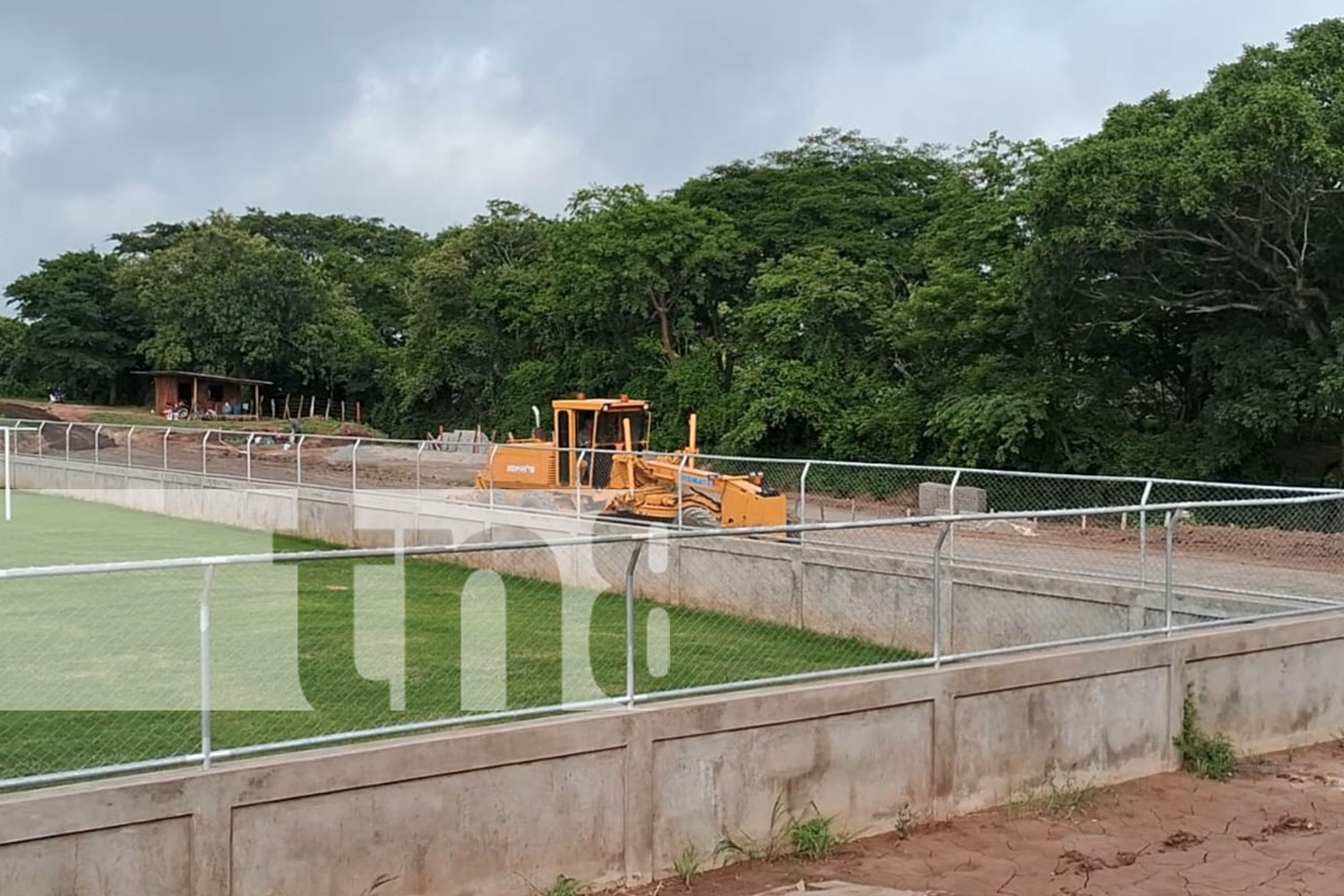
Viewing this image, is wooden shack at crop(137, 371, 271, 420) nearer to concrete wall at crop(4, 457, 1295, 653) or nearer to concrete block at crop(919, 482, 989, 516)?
concrete wall at crop(4, 457, 1295, 653)

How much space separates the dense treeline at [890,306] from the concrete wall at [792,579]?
38.3 feet

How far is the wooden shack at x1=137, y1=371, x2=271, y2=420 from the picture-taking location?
64125mm

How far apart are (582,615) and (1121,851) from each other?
9.14 m

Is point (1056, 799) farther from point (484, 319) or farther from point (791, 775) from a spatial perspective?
point (484, 319)

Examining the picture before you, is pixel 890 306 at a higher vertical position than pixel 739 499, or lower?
higher

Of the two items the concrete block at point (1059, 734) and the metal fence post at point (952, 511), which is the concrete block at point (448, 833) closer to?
the concrete block at point (1059, 734)

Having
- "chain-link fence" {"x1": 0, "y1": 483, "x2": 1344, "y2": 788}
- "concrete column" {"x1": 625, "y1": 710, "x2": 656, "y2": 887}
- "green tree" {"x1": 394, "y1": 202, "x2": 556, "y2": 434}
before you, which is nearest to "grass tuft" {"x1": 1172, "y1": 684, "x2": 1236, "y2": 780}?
"chain-link fence" {"x1": 0, "y1": 483, "x2": 1344, "y2": 788}

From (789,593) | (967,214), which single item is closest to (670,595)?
(789,593)

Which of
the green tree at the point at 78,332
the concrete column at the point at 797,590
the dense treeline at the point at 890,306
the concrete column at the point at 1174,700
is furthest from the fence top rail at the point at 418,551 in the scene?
the green tree at the point at 78,332

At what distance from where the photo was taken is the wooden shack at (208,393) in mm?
64125

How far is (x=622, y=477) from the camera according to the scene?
2067 cm

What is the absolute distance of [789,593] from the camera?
1622 cm

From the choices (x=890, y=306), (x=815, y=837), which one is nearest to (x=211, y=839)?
(x=815, y=837)

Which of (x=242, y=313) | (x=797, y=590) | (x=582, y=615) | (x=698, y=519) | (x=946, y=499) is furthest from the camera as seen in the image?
(x=242, y=313)
